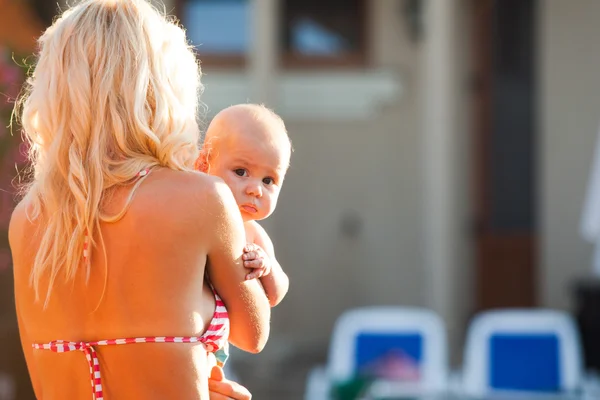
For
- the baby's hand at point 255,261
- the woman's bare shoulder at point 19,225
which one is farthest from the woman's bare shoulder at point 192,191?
the woman's bare shoulder at point 19,225

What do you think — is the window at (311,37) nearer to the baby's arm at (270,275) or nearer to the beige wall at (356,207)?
the beige wall at (356,207)

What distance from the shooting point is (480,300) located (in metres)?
7.85

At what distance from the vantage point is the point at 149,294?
1.62m

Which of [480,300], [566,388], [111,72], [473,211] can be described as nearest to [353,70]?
[473,211]

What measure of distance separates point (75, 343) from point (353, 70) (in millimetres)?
6599

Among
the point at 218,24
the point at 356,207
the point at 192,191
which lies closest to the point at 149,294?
the point at 192,191

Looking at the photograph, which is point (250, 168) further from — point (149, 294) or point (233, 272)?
point (149, 294)

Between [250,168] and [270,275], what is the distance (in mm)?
212

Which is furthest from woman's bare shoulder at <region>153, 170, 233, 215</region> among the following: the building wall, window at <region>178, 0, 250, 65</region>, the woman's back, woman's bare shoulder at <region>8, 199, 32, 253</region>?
window at <region>178, 0, 250, 65</region>

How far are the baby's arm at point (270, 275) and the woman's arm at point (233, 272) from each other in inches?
2.0

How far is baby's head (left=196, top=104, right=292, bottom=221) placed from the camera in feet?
6.02

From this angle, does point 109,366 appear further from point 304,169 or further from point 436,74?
point 304,169

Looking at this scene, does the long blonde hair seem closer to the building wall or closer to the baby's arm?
the baby's arm

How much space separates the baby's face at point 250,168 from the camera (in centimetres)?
183
